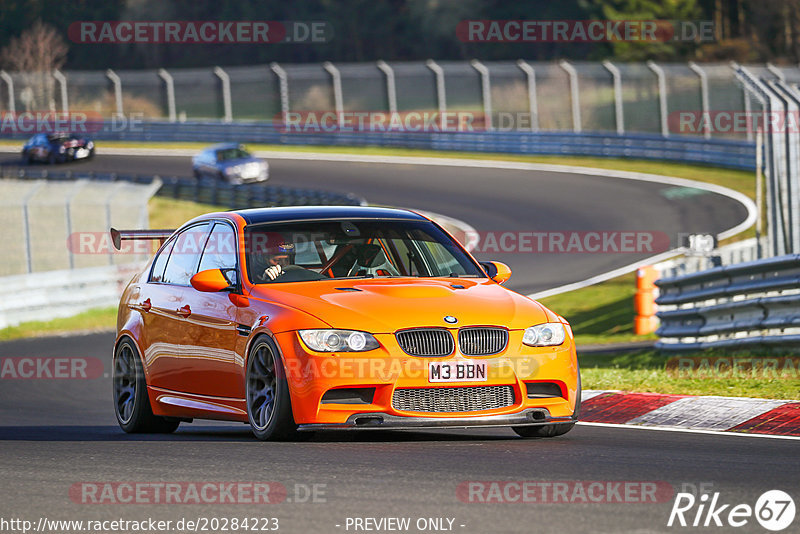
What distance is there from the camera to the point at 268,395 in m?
8.30

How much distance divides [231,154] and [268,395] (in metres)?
36.2

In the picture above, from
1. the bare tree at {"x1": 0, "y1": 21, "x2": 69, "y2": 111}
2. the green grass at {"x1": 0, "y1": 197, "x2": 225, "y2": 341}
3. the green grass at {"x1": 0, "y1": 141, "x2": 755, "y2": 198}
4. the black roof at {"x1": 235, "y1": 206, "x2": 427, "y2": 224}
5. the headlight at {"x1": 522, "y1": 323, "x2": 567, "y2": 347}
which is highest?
the bare tree at {"x1": 0, "y1": 21, "x2": 69, "y2": 111}

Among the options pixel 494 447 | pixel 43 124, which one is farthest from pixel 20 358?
pixel 43 124

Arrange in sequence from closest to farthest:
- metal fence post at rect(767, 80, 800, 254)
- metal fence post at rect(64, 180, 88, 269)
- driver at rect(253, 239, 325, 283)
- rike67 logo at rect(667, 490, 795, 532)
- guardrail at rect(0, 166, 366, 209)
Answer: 1. rike67 logo at rect(667, 490, 795, 532)
2. driver at rect(253, 239, 325, 283)
3. metal fence post at rect(767, 80, 800, 254)
4. metal fence post at rect(64, 180, 88, 269)
5. guardrail at rect(0, 166, 366, 209)

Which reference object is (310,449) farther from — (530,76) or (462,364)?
(530,76)

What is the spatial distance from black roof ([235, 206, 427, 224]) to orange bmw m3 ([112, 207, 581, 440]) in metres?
0.02

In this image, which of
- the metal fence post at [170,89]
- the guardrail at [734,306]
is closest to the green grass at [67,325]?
the guardrail at [734,306]

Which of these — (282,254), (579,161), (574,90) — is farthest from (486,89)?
(282,254)

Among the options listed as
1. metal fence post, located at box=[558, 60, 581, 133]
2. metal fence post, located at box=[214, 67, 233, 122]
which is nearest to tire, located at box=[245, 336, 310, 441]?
metal fence post, located at box=[558, 60, 581, 133]

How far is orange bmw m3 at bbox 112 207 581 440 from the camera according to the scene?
7.97 metres

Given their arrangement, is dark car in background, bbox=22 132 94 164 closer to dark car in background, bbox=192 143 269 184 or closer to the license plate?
dark car in background, bbox=192 143 269 184

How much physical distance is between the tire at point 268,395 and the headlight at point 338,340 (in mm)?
228

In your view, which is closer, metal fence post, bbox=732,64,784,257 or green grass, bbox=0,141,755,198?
metal fence post, bbox=732,64,784,257

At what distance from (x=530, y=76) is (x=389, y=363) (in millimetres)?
38422
